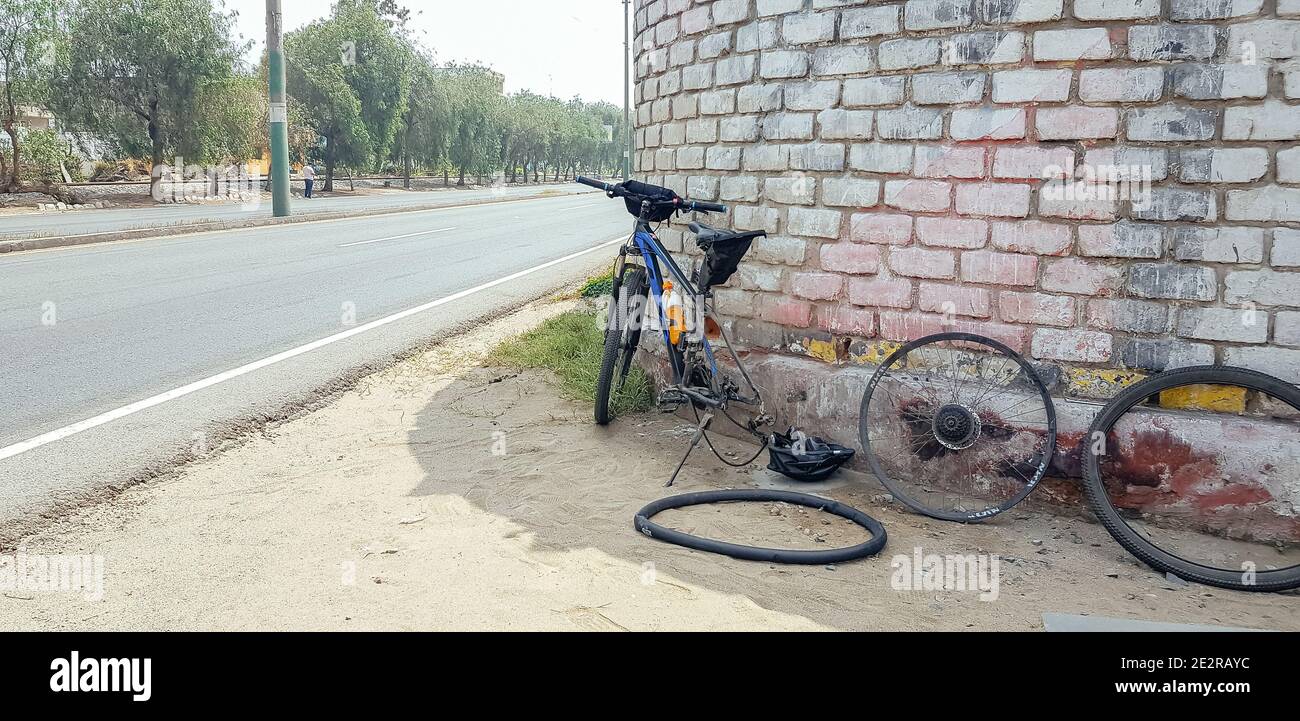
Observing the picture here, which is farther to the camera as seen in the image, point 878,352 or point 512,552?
point 878,352

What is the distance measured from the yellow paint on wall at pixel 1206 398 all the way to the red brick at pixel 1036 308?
56cm

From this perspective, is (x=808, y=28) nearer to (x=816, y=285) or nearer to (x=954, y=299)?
(x=816, y=285)

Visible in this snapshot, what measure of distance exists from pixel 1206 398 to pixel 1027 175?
4.44 feet

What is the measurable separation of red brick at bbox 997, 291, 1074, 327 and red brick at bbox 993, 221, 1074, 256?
220mm

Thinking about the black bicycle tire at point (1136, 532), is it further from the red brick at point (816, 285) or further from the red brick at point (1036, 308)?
the red brick at point (816, 285)

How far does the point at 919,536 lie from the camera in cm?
454

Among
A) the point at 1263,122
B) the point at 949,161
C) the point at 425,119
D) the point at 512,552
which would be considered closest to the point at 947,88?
the point at 949,161

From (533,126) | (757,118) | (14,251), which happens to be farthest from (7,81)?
(533,126)

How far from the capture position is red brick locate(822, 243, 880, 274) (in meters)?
5.28

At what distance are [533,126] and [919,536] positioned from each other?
80.3 m

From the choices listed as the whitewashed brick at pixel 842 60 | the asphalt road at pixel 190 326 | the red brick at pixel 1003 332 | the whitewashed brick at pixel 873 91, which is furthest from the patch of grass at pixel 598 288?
the red brick at pixel 1003 332

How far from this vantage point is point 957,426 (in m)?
4.88

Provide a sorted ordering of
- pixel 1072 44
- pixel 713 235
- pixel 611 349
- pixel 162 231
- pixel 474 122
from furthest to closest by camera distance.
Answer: pixel 474 122 → pixel 162 231 → pixel 611 349 → pixel 713 235 → pixel 1072 44

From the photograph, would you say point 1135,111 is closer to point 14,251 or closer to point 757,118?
point 757,118
